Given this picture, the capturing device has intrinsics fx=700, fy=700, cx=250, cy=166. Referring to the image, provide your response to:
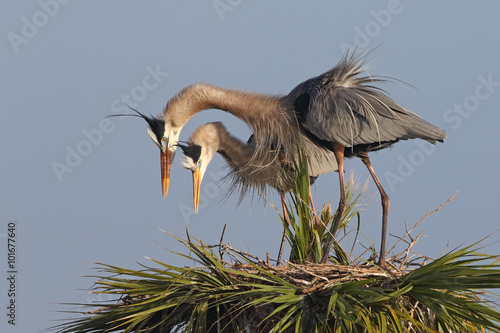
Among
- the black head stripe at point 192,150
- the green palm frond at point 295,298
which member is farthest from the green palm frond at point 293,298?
the black head stripe at point 192,150

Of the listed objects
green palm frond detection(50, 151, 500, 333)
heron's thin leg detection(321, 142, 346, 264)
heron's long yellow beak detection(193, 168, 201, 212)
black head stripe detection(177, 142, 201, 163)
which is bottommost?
green palm frond detection(50, 151, 500, 333)

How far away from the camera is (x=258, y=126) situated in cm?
698

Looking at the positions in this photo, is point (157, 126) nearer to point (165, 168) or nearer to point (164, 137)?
point (164, 137)

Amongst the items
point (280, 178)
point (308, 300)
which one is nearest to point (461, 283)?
point (308, 300)

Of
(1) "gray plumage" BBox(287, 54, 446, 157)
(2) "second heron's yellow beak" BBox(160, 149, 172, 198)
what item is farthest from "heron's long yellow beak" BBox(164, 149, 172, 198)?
(1) "gray plumage" BBox(287, 54, 446, 157)

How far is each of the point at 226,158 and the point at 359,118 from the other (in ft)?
6.92

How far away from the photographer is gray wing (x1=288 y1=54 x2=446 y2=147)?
20.7 feet

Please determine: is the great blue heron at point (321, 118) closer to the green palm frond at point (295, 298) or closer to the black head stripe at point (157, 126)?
the black head stripe at point (157, 126)

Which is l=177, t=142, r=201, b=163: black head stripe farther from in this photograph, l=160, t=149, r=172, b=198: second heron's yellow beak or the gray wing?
the gray wing

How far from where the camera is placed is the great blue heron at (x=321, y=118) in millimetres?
6336

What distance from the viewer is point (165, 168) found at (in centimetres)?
779

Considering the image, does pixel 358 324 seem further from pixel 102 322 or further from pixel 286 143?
pixel 286 143

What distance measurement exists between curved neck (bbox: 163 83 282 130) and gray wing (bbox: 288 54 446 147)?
0.46m

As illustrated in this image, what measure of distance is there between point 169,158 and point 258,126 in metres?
1.30
